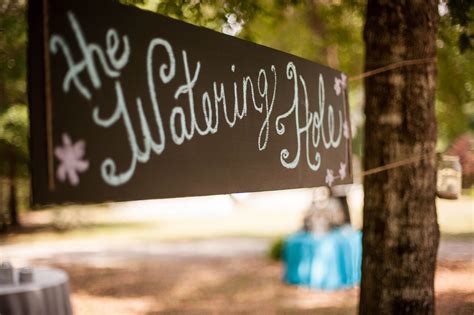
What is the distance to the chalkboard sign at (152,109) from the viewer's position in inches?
71.3

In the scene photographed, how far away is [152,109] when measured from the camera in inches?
85.1

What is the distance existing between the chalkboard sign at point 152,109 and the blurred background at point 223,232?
0.83 metres

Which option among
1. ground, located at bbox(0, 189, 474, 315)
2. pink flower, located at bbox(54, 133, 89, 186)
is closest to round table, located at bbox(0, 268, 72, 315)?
ground, located at bbox(0, 189, 474, 315)

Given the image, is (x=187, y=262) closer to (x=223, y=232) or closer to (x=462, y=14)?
(x=223, y=232)

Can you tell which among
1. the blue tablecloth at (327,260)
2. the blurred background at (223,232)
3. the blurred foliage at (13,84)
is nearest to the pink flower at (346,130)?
the blurred background at (223,232)

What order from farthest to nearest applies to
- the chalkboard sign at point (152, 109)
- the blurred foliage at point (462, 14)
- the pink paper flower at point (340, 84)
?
the blurred foliage at point (462, 14) → the pink paper flower at point (340, 84) → the chalkboard sign at point (152, 109)

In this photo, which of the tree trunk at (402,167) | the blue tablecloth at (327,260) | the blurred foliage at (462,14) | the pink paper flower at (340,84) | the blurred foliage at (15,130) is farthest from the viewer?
the blurred foliage at (15,130)

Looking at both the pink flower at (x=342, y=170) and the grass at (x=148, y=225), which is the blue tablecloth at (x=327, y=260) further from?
the pink flower at (x=342, y=170)

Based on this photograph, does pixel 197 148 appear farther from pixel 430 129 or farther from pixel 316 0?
pixel 316 0

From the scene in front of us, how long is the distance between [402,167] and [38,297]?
3.20m

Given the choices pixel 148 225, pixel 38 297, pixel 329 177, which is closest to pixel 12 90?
pixel 38 297

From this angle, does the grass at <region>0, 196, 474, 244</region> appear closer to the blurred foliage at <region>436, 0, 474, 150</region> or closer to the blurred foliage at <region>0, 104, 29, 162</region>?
the blurred foliage at <region>436, 0, 474, 150</region>

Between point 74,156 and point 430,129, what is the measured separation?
2.50 metres

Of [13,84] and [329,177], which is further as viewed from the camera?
[13,84]
